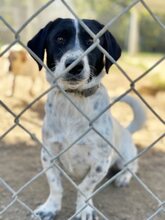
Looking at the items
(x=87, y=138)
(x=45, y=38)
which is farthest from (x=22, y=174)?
(x=45, y=38)

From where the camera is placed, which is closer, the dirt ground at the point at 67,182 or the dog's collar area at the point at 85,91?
the dog's collar area at the point at 85,91

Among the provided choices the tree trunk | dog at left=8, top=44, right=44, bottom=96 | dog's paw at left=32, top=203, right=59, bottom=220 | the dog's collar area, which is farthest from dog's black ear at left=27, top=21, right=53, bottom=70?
the tree trunk

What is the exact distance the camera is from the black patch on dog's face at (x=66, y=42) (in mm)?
2367

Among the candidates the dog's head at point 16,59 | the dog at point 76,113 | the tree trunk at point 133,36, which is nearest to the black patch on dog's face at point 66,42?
the dog at point 76,113

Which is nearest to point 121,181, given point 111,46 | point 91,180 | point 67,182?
point 67,182

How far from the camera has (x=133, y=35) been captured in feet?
52.6

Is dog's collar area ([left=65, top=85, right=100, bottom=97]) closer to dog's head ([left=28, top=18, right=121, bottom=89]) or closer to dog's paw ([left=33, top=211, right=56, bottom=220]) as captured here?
dog's head ([left=28, top=18, right=121, bottom=89])

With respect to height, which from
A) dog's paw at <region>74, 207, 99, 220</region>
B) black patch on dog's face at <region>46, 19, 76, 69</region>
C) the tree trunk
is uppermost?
black patch on dog's face at <region>46, 19, 76, 69</region>

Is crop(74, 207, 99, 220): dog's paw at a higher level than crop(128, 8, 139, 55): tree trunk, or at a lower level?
higher

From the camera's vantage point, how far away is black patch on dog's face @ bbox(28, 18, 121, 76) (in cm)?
237

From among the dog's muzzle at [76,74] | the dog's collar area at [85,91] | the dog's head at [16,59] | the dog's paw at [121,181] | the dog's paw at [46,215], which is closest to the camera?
the dog's muzzle at [76,74]

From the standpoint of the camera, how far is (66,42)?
240 centimetres

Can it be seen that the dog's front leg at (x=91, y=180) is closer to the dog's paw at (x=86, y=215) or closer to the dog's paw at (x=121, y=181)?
the dog's paw at (x=86, y=215)

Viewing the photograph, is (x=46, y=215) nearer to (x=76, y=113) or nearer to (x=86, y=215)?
(x=86, y=215)
